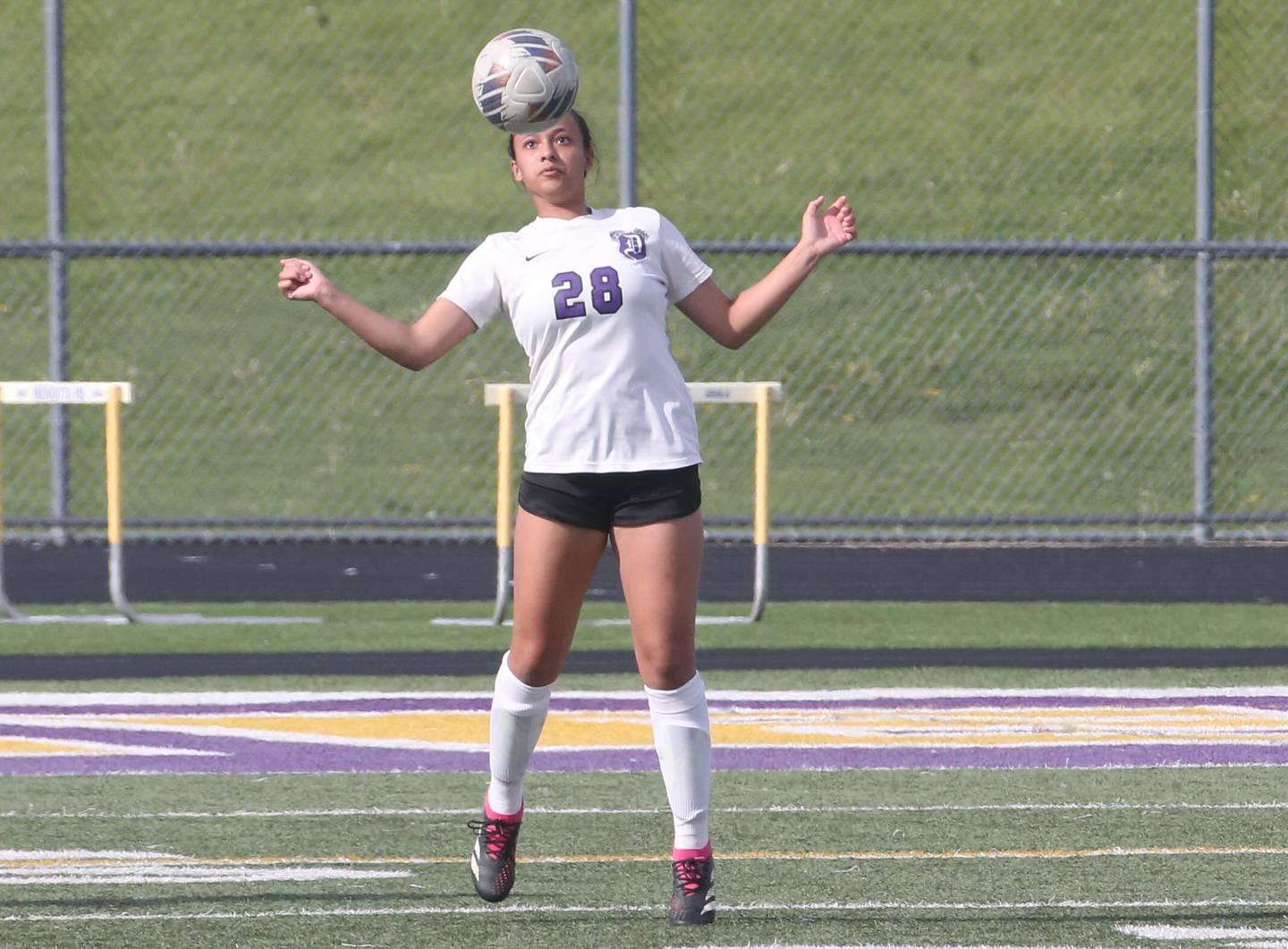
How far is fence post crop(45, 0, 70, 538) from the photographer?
1352 cm

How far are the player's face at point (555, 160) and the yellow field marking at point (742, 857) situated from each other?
183 cm

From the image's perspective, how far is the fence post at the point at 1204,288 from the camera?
13820 millimetres

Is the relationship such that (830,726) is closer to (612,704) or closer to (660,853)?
(612,704)

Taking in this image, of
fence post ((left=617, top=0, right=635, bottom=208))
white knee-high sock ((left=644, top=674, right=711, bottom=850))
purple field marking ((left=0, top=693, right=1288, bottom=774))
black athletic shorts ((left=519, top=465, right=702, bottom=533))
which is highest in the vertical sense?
fence post ((left=617, top=0, right=635, bottom=208))

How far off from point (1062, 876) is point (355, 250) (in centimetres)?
815

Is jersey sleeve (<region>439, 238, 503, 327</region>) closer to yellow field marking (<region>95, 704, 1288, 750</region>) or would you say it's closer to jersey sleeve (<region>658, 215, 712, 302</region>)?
jersey sleeve (<region>658, 215, 712, 302</region>)

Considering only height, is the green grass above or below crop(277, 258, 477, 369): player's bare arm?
below

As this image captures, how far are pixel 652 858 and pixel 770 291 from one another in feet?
5.44

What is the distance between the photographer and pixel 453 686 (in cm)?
995

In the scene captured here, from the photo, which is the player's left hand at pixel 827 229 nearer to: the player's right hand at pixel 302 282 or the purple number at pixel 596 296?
the purple number at pixel 596 296

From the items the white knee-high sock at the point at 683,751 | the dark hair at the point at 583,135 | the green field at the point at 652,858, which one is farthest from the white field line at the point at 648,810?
the dark hair at the point at 583,135

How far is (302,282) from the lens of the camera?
5391mm

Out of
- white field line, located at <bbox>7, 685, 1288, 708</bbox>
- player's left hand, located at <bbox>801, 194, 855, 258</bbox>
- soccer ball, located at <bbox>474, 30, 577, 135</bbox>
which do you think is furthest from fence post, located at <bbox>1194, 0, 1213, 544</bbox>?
soccer ball, located at <bbox>474, 30, 577, 135</bbox>

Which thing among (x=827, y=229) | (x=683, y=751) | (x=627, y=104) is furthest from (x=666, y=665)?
(x=627, y=104)
